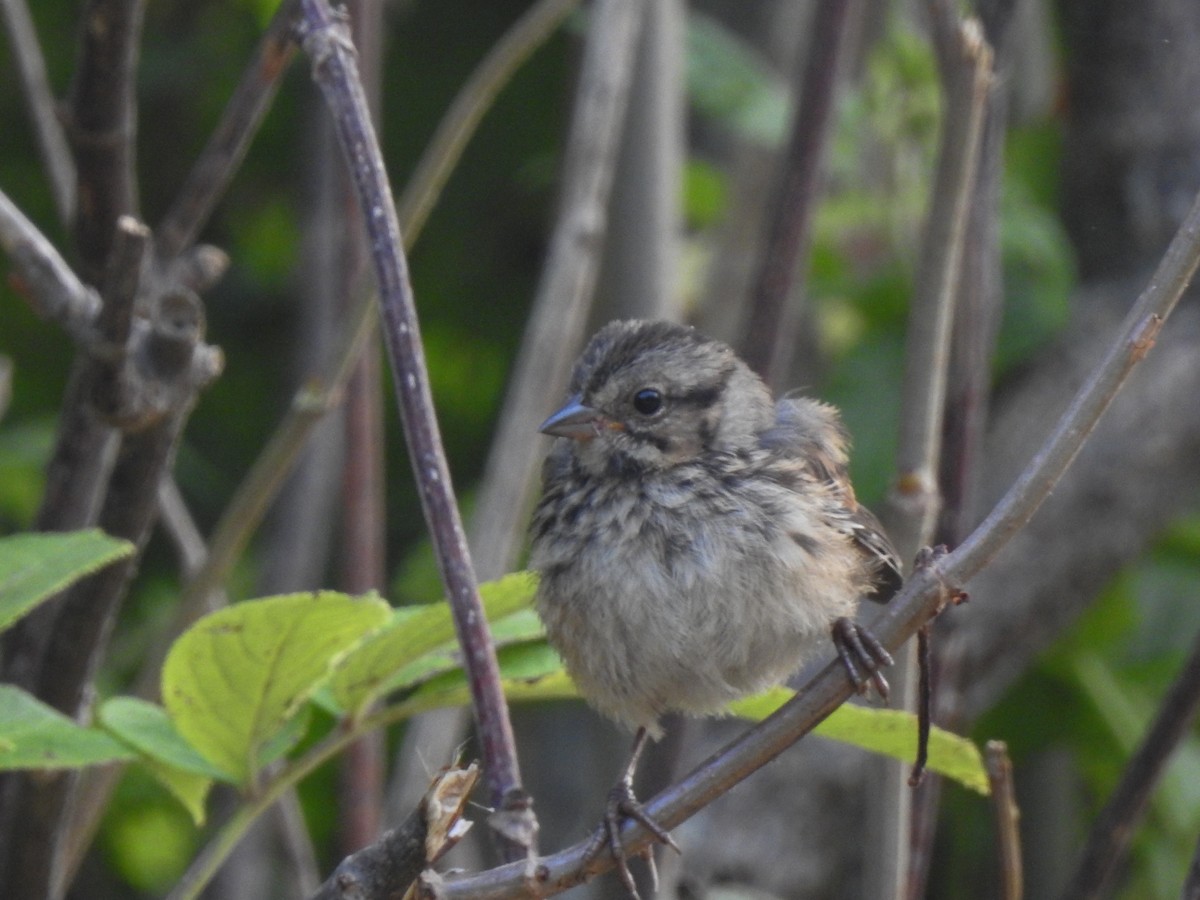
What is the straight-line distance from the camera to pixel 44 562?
5.65ft

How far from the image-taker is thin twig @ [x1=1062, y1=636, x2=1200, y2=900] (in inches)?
84.3

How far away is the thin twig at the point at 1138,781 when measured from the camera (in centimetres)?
214

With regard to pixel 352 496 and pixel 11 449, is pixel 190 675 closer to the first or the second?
pixel 352 496

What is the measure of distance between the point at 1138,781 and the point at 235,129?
151cm

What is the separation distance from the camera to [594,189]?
2928 millimetres

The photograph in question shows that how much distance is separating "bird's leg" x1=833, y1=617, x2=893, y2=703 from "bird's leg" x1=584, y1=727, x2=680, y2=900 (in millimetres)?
256

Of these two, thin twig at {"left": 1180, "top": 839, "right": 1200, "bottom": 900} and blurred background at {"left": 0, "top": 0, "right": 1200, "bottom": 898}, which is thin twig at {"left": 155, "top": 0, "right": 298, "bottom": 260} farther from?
thin twig at {"left": 1180, "top": 839, "right": 1200, "bottom": 900}

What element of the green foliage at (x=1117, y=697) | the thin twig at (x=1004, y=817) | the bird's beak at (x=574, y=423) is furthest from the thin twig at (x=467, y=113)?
the green foliage at (x=1117, y=697)

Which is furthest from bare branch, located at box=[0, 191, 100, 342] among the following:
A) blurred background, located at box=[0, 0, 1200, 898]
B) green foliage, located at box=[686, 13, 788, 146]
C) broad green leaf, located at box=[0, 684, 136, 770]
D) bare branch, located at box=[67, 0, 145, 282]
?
green foliage, located at box=[686, 13, 788, 146]

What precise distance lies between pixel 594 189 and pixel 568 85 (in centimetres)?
211

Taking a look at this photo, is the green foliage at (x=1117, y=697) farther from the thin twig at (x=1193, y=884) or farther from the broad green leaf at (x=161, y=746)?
the broad green leaf at (x=161, y=746)

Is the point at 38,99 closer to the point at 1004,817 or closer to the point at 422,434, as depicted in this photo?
the point at 422,434

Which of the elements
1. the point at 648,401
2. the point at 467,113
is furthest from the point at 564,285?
the point at 467,113

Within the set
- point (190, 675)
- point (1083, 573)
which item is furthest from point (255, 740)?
point (1083, 573)
